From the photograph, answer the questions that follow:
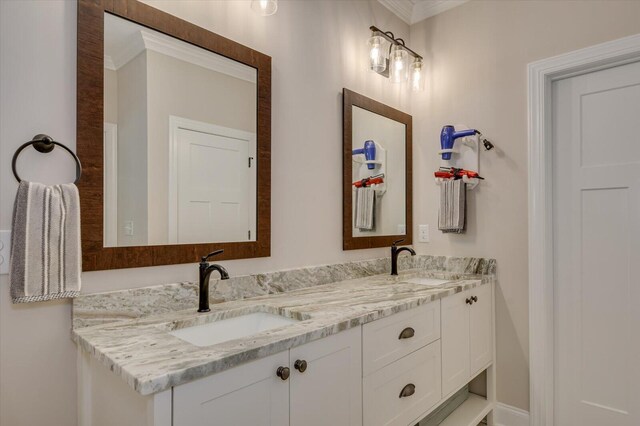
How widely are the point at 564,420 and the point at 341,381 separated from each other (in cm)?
163

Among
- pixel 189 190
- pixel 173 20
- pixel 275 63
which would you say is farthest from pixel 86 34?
pixel 275 63

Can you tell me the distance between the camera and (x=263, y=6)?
5.24ft

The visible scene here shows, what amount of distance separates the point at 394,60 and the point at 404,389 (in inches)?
70.5

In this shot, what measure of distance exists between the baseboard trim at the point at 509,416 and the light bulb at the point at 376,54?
6.68 feet

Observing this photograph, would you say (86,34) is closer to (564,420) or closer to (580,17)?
(580,17)

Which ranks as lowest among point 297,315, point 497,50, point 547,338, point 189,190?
point 547,338

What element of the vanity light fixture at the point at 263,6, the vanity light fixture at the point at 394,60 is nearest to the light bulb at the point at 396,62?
the vanity light fixture at the point at 394,60

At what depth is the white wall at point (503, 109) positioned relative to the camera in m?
2.12

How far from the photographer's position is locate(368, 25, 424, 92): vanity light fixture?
2199 millimetres

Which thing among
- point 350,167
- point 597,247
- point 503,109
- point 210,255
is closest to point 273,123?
point 350,167

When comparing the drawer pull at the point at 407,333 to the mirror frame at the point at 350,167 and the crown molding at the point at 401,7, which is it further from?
the crown molding at the point at 401,7

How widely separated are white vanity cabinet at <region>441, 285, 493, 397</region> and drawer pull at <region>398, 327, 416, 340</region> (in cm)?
28

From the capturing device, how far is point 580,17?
6.62 feet

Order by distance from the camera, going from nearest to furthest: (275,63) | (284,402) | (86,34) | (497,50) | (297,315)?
(284,402), (86,34), (297,315), (275,63), (497,50)
